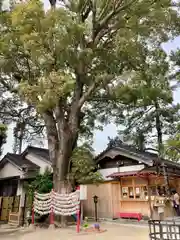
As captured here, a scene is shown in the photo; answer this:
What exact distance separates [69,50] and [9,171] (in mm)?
11056

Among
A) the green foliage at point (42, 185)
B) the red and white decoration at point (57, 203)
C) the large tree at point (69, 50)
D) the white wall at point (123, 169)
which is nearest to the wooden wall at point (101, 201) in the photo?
the white wall at point (123, 169)

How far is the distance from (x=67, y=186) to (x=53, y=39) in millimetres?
6380

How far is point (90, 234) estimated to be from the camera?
25.3 ft

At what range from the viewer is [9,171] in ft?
55.3

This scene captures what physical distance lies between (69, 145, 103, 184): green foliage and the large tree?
14.5 inches

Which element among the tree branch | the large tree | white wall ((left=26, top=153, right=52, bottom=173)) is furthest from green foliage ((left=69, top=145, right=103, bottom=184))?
the tree branch

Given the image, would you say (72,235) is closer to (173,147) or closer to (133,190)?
(173,147)

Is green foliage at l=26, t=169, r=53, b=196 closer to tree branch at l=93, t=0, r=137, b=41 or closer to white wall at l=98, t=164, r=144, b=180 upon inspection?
white wall at l=98, t=164, r=144, b=180

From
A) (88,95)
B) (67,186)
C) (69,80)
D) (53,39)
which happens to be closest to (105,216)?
(67,186)

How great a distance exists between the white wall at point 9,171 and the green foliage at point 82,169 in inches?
273

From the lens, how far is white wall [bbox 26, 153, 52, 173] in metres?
15.6

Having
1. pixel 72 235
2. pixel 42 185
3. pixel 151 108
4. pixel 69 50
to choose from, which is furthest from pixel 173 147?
pixel 151 108

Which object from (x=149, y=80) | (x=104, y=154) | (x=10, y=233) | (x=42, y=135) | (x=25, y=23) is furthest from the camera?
(x=42, y=135)

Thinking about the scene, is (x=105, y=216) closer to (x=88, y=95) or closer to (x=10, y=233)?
(x=10, y=233)
